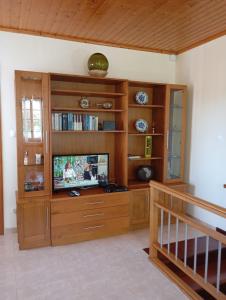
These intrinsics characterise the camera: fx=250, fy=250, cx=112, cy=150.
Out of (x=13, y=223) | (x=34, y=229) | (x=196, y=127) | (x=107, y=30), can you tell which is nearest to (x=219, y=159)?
(x=196, y=127)

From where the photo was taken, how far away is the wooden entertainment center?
2.96 meters

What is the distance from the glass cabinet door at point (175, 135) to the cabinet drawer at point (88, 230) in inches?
40.1

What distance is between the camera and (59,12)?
8.79 ft

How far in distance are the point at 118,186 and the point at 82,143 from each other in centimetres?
80

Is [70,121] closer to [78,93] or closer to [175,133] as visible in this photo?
[78,93]

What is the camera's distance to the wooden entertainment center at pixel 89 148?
116 inches

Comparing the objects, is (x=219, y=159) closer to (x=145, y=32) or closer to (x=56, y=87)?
(x=145, y=32)

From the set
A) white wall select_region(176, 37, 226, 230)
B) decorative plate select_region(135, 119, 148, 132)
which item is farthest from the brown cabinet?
white wall select_region(176, 37, 226, 230)

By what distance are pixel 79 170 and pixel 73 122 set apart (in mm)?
652

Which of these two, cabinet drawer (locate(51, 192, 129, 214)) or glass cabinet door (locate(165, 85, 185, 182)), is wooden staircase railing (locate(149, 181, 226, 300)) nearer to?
cabinet drawer (locate(51, 192, 129, 214))

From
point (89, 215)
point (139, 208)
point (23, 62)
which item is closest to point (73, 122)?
point (23, 62)

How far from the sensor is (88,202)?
3123 mm

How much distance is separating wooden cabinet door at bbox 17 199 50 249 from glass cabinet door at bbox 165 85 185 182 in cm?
184

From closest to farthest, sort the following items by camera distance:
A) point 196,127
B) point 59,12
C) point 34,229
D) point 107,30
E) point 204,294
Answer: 1. point 204,294
2. point 59,12
3. point 34,229
4. point 107,30
5. point 196,127
